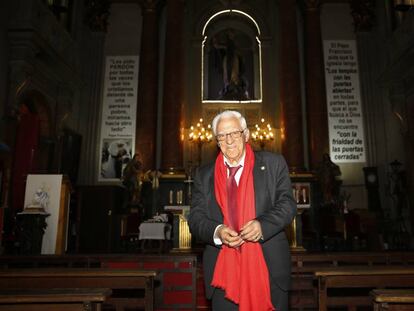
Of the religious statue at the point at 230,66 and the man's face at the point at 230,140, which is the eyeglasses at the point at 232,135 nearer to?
the man's face at the point at 230,140

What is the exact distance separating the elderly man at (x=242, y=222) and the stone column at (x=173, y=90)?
29.3 ft

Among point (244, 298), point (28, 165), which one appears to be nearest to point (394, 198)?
point (28, 165)

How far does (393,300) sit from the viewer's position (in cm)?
216

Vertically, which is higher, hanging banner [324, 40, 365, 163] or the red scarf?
hanging banner [324, 40, 365, 163]

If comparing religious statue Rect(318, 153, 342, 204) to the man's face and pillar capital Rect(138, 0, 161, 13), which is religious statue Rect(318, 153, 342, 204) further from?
the man's face

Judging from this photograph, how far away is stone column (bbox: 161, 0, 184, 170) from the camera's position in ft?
37.0

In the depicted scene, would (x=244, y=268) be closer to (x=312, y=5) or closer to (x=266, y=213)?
(x=266, y=213)

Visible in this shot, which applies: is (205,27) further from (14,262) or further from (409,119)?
(14,262)

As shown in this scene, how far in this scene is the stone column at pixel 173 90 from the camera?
11281mm

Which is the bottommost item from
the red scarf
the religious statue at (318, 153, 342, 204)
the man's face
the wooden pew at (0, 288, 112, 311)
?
the wooden pew at (0, 288, 112, 311)

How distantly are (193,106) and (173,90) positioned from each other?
1.15 meters

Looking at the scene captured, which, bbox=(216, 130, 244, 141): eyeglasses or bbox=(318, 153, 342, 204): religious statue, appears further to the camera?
bbox=(318, 153, 342, 204): religious statue

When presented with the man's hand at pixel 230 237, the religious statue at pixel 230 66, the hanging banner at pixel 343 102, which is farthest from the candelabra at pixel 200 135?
the man's hand at pixel 230 237

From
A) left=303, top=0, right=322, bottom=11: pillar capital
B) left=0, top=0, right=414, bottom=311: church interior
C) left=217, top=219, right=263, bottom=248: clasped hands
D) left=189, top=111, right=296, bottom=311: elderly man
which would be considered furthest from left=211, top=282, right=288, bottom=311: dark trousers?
left=303, top=0, right=322, bottom=11: pillar capital
